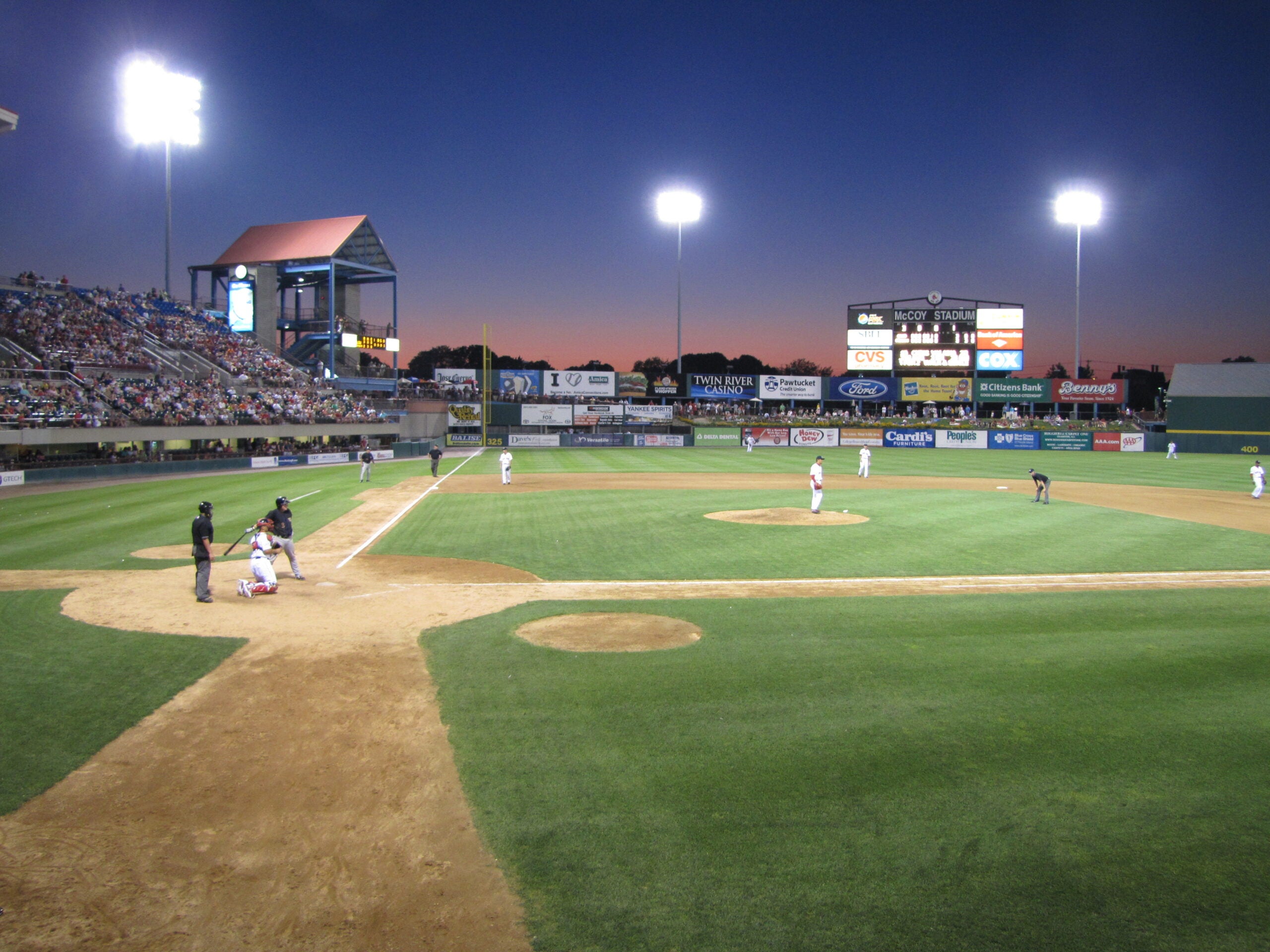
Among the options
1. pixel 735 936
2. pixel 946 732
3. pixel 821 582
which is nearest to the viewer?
pixel 735 936

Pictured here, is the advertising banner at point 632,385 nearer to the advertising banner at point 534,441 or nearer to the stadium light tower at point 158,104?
the advertising banner at point 534,441

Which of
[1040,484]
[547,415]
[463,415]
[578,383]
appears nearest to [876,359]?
[578,383]

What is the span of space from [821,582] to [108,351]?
44029 millimetres

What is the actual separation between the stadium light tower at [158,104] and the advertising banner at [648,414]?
38.1 meters

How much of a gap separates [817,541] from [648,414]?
5257cm

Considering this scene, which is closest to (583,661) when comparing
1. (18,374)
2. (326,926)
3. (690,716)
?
(690,716)

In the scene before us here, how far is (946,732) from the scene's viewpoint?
22.4ft

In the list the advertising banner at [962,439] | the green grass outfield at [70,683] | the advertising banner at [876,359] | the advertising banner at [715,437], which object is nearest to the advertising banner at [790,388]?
the advertising banner at [876,359]

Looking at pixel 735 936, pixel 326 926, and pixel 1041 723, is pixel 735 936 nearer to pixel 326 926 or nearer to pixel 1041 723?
pixel 326 926

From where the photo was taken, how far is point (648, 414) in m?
69.6

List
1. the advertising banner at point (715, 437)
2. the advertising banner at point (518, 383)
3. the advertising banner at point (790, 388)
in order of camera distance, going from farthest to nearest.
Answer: the advertising banner at point (790, 388) < the advertising banner at point (518, 383) < the advertising banner at point (715, 437)

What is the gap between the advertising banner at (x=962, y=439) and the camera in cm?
6381

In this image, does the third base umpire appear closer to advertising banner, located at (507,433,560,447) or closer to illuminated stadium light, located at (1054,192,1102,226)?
advertising banner, located at (507,433,560,447)

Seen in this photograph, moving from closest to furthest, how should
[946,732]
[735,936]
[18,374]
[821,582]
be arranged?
1. [735,936]
2. [946,732]
3. [821,582]
4. [18,374]
